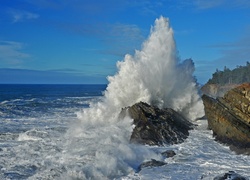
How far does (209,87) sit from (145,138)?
82195mm

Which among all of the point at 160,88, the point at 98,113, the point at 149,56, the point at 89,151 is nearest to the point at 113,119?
the point at 98,113

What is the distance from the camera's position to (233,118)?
18031 mm

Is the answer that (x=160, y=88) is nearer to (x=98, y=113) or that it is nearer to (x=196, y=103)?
(x=196, y=103)

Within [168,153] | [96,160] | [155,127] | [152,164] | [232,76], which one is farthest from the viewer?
[232,76]

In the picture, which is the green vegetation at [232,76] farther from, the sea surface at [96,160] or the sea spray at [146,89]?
the sea surface at [96,160]

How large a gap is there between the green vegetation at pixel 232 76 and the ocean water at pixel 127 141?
7878cm

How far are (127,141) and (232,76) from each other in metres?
97.6

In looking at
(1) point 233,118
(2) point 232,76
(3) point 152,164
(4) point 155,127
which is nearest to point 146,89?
(4) point 155,127

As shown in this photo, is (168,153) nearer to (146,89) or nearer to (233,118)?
(233,118)

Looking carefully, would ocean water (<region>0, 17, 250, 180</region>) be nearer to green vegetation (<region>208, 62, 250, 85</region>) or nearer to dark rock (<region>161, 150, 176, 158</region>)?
dark rock (<region>161, 150, 176, 158</region>)

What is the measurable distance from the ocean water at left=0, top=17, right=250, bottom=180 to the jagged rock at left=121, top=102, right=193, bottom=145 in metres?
0.57

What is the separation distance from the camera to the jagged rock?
1781 centimetres

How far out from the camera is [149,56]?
26344 millimetres

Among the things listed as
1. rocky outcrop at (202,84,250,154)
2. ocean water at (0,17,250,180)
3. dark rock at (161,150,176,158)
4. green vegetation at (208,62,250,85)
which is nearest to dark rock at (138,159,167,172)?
ocean water at (0,17,250,180)
